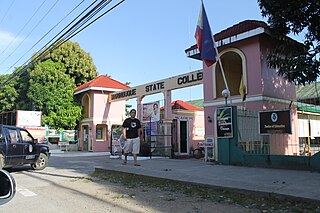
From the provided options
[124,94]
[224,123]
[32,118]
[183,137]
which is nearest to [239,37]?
[224,123]

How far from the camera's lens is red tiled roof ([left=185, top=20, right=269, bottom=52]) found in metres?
12.5

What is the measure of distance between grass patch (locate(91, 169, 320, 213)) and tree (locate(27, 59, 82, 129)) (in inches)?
741

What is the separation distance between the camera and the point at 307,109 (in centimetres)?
1356

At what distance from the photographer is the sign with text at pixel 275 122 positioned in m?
10.3

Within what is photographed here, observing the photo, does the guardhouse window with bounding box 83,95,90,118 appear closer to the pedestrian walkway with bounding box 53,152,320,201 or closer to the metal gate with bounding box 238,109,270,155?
the pedestrian walkway with bounding box 53,152,320,201

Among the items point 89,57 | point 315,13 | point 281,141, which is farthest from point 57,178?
point 89,57

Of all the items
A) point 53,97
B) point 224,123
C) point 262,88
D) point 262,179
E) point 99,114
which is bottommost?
point 262,179

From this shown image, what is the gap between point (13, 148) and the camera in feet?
36.1

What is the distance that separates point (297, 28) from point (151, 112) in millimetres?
10981

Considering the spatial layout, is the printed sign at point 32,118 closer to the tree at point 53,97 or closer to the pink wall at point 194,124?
the tree at point 53,97

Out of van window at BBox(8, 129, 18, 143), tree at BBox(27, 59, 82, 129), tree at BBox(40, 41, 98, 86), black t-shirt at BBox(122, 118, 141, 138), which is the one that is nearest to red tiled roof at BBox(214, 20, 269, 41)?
black t-shirt at BBox(122, 118, 141, 138)

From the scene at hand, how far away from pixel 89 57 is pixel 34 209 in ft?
87.5

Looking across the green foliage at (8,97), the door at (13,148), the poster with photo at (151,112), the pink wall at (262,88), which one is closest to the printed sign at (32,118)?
the green foliage at (8,97)

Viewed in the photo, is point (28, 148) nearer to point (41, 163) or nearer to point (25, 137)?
point (25, 137)
